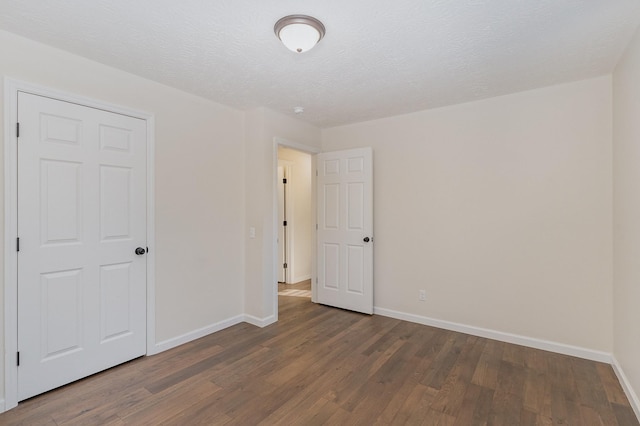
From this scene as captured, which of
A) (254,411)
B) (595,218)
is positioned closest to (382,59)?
(595,218)

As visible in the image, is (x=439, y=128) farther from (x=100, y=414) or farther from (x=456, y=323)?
(x=100, y=414)

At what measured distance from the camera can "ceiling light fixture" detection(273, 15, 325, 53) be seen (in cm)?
188

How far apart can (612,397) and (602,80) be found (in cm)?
257

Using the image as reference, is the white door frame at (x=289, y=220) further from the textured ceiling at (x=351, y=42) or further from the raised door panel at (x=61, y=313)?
the raised door panel at (x=61, y=313)

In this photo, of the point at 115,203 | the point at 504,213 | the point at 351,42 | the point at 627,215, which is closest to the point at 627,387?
the point at 627,215

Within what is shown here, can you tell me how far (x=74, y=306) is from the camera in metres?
2.39

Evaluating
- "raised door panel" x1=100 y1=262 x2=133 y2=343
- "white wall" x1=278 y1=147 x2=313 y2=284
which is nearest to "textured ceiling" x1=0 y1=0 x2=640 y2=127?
"raised door panel" x1=100 y1=262 x2=133 y2=343

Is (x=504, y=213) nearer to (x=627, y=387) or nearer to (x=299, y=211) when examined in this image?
(x=627, y=387)

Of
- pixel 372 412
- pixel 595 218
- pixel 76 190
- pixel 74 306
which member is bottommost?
pixel 372 412

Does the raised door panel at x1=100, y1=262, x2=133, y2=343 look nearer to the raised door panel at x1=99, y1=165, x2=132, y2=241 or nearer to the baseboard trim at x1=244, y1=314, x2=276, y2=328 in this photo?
the raised door panel at x1=99, y1=165, x2=132, y2=241

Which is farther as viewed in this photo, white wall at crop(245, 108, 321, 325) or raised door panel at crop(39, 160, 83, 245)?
white wall at crop(245, 108, 321, 325)

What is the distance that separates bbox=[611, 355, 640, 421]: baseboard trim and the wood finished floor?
46 mm

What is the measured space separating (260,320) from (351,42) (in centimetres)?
296

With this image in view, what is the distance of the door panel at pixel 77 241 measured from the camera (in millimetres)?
2172
